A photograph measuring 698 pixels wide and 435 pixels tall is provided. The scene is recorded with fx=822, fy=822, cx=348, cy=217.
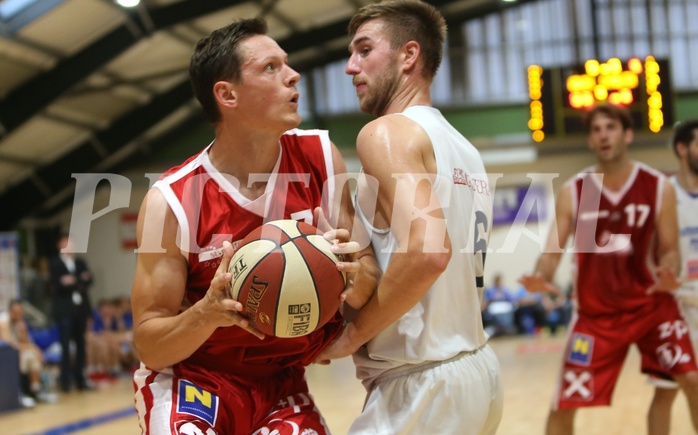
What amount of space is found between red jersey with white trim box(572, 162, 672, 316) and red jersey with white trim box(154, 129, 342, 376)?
262 centimetres

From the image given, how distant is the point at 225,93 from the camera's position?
332 centimetres

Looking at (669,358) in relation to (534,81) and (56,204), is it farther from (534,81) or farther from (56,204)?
(56,204)

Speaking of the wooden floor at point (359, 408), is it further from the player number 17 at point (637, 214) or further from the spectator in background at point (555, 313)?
the spectator in background at point (555, 313)

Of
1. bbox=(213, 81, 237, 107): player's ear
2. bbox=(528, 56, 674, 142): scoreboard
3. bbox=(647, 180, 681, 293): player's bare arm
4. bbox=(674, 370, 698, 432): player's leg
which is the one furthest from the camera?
bbox=(528, 56, 674, 142): scoreboard

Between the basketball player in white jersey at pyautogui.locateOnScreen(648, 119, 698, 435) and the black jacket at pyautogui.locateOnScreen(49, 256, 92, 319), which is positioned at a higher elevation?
the basketball player in white jersey at pyautogui.locateOnScreen(648, 119, 698, 435)

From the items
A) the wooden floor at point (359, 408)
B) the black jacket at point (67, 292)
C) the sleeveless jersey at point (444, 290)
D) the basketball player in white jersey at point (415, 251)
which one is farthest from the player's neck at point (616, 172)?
the black jacket at point (67, 292)

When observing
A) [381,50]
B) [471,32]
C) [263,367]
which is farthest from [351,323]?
[471,32]

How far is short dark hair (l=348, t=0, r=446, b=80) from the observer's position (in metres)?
3.10

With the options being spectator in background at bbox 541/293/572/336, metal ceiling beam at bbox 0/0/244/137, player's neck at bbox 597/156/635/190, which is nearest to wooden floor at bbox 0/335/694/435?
player's neck at bbox 597/156/635/190

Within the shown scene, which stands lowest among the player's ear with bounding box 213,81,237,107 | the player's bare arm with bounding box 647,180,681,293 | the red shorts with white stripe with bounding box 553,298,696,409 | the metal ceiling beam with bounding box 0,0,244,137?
the red shorts with white stripe with bounding box 553,298,696,409

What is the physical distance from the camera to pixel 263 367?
10.7ft

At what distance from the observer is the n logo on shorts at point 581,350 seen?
202 inches

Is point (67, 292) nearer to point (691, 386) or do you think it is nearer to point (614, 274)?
point (614, 274)

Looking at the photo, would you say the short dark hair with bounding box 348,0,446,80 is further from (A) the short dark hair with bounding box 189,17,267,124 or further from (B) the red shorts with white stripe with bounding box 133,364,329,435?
(B) the red shorts with white stripe with bounding box 133,364,329,435
